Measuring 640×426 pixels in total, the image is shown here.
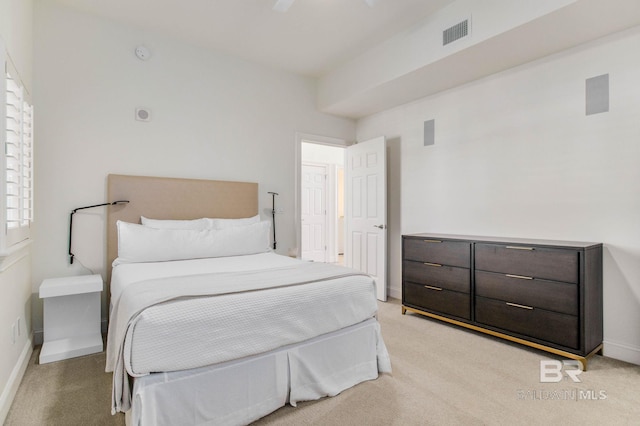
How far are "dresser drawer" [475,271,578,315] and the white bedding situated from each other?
4.17ft

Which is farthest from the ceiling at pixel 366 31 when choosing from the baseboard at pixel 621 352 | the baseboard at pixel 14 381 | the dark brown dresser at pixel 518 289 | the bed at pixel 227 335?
the baseboard at pixel 14 381

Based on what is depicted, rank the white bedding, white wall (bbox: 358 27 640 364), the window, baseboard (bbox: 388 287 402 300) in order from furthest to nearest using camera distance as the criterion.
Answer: baseboard (bbox: 388 287 402 300)
white wall (bbox: 358 27 640 364)
the window
the white bedding

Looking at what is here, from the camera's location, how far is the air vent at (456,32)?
279 cm

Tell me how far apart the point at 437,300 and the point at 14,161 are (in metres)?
3.55

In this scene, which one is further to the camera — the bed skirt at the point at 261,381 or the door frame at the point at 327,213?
the door frame at the point at 327,213

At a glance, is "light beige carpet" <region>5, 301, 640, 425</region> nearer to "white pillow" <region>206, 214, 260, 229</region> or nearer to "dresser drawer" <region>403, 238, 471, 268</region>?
"dresser drawer" <region>403, 238, 471, 268</region>

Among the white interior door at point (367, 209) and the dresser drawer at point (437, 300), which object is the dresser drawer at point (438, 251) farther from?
the white interior door at point (367, 209)

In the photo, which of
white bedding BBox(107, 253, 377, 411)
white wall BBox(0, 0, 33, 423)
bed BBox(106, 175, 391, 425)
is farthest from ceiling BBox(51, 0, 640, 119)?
white bedding BBox(107, 253, 377, 411)

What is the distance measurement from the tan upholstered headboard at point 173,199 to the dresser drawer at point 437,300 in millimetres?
1996

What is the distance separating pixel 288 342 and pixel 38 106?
3.00m

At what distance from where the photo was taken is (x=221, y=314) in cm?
165

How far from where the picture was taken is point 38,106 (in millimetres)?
2914

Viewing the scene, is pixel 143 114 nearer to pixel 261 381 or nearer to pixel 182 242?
pixel 182 242

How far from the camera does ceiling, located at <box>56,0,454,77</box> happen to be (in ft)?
9.67
